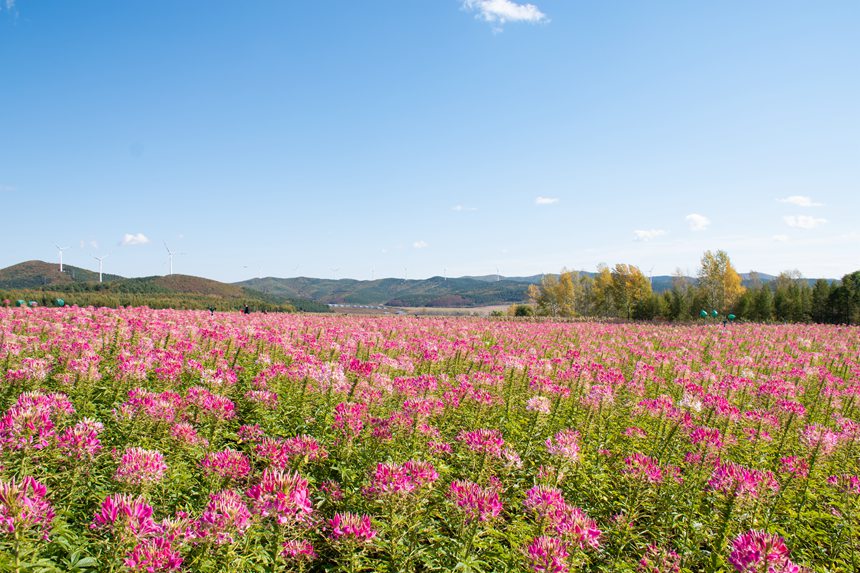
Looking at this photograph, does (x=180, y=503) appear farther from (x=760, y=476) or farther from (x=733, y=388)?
(x=733, y=388)

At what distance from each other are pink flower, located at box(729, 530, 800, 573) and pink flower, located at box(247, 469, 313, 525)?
250 centimetres

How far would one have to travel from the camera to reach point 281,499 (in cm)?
251

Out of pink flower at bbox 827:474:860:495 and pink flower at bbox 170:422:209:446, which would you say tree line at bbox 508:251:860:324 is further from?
pink flower at bbox 170:422:209:446

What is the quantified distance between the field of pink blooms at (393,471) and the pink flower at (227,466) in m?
0.02

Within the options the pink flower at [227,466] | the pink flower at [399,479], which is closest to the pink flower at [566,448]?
the pink flower at [399,479]

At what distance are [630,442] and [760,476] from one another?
2.81 metres

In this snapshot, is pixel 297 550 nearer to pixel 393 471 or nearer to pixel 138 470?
pixel 393 471

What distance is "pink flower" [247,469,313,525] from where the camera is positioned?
2.52 m

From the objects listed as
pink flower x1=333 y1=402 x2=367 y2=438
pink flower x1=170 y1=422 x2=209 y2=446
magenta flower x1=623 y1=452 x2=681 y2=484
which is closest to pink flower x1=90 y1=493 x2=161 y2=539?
pink flower x1=170 y1=422 x2=209 y2=446

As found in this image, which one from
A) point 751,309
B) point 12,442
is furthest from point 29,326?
point 751,309

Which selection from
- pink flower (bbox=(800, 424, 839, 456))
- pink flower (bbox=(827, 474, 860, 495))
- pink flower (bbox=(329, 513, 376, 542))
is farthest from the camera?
pink flower (bbox=(800, 424, 839, 456))

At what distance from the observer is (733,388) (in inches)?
304

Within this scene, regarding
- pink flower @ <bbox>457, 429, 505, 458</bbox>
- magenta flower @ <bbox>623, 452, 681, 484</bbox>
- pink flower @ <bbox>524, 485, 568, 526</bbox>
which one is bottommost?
magenta flower @ <bbox>623, 452, 681, 484</bbox>

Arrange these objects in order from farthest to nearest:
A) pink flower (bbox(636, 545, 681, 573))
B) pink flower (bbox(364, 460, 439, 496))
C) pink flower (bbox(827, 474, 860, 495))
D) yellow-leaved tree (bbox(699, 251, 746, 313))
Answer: yellow-leaved tree (bbox(699, 251, 746, 313))
pink flower (bbox(827, 474, 860, 495))
pink flower (bbox(636, 545, 681, 573))
pink flower (bbox(364, 460, 439, 496))
